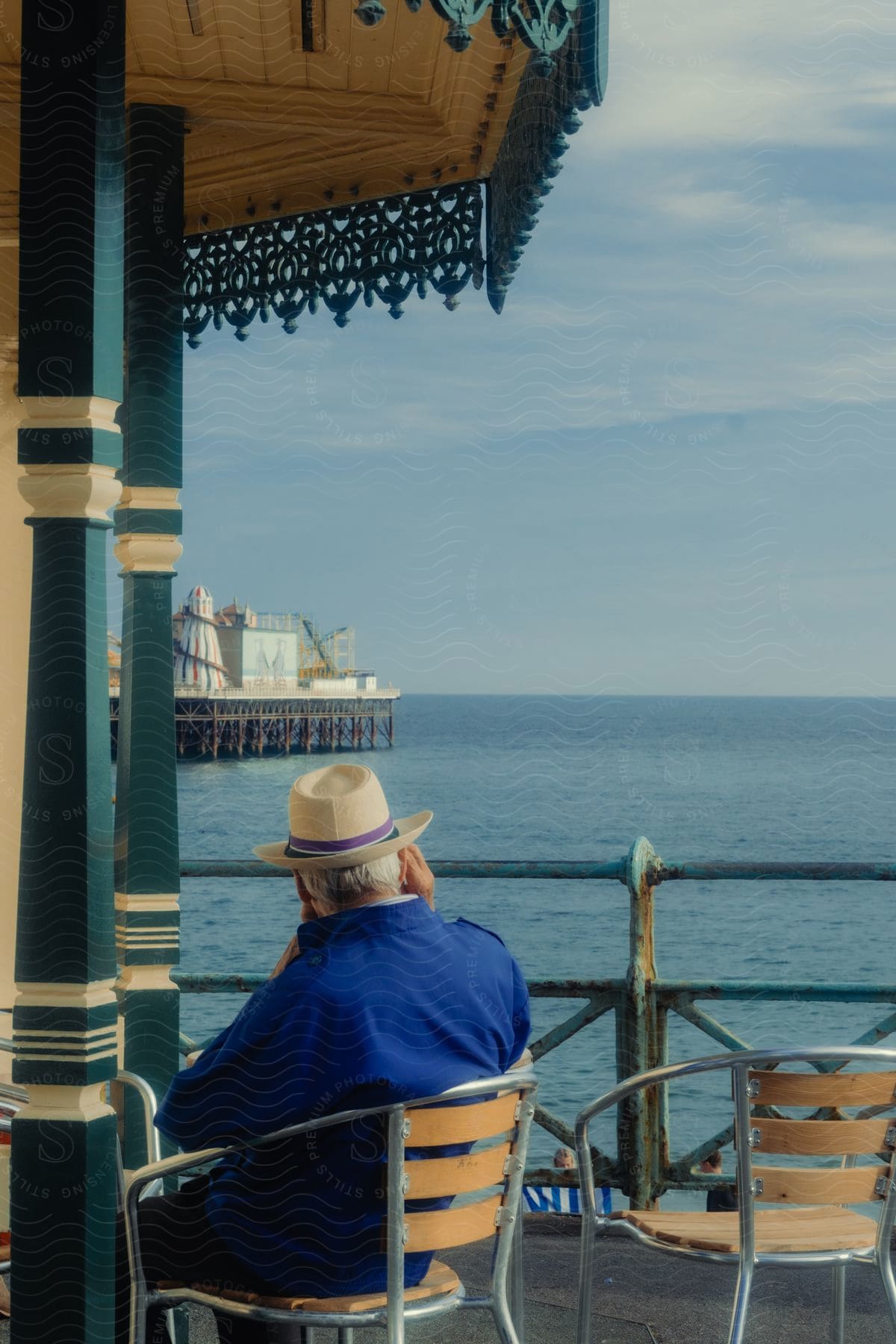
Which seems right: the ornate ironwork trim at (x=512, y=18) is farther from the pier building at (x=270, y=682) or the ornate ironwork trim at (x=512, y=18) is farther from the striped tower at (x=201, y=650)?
the striped tower at (x=201, y=650)

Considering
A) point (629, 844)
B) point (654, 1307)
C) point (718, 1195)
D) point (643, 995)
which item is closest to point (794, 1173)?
point (654, 1307)

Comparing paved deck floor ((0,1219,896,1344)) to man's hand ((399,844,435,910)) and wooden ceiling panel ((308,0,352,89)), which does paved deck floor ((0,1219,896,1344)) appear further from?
wooden ceiling panel ((308,0,352,89))

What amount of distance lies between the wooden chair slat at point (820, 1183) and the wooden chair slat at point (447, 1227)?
40 centimetres

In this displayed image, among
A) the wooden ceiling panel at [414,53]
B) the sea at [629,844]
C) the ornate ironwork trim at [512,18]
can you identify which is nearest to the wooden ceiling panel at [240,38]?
the wooden ceiling panel at [414,53]

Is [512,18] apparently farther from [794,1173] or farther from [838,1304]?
[838,1304]

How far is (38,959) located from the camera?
2076 millimetres

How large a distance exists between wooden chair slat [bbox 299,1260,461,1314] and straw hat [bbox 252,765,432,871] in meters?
0.56

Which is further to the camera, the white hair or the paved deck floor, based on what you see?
the paved deck floor

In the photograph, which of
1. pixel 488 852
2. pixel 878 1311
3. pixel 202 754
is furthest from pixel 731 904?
pixel 878 1311

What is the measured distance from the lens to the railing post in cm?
360

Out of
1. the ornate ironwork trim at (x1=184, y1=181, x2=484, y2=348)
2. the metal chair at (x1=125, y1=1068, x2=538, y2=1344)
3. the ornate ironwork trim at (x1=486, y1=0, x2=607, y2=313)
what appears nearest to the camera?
the metal chair at (x1=125, y1=1068, x2=538, y2=1344)

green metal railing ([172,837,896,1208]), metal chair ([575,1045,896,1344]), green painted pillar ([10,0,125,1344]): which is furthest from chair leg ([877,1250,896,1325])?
green metal railing ([172,837,896,1208])

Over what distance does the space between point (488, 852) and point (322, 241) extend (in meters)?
31.9

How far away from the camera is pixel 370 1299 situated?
1.86 m
